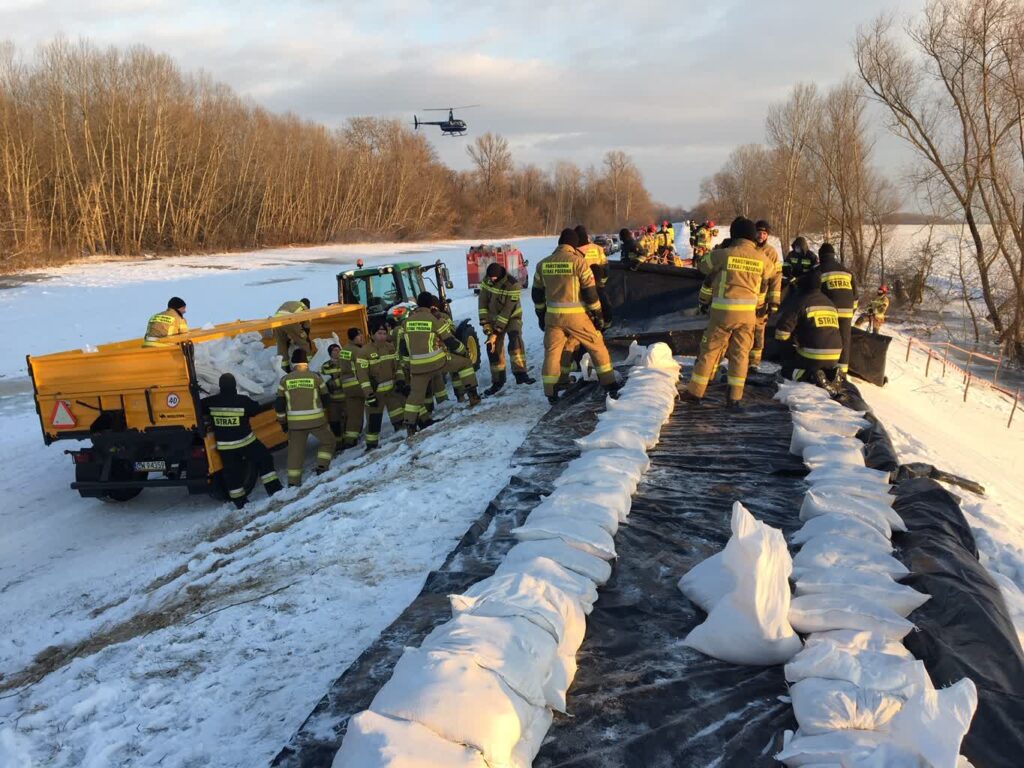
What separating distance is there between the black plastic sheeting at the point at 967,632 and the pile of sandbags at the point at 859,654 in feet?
0.36

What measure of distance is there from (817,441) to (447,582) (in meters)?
2.91

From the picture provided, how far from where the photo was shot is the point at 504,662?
7.76ft

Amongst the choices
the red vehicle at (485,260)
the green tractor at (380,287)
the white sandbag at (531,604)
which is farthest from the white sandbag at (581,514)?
the red vehicle at (485,260)

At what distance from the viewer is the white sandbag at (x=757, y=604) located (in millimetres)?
2637

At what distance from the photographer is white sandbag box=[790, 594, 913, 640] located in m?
2.67

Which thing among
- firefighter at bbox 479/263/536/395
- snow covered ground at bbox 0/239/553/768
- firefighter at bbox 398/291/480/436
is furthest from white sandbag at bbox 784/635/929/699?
firefighter at bbox 479/263/536/395

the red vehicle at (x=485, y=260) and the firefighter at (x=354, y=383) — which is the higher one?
the red vehicle at (x=485, y=260)

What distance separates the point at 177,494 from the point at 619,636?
18.7 feet

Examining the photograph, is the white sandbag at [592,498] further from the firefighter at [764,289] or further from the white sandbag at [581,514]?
the firefighter at [764,289]

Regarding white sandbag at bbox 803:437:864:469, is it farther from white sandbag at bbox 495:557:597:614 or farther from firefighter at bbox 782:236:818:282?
firefighter at bbox 782:236:818:282

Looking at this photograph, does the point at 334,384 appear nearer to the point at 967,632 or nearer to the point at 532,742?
the point at 532,742

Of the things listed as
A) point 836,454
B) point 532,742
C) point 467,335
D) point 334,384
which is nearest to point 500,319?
point 467,335

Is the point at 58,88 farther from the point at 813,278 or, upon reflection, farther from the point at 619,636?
the point at 619,636

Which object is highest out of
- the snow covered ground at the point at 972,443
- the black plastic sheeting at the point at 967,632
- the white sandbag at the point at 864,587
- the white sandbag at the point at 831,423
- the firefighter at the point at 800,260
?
the firefighter at the point at 800,260
